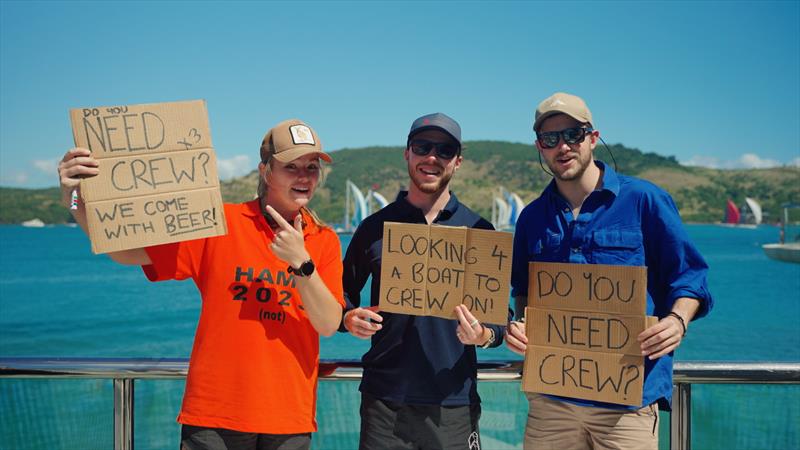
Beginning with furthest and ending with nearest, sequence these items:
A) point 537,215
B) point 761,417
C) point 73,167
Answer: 1. point 761,417
2. point 537,215
3. point 73,167

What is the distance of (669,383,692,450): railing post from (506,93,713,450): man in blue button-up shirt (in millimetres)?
268

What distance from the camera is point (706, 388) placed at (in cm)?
311

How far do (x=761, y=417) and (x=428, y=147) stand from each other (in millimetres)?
2208

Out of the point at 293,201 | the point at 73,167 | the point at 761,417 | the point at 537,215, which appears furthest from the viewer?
the point at 761,417

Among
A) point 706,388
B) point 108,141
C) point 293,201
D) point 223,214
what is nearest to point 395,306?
point 293,201

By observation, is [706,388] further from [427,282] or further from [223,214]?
[223,214]

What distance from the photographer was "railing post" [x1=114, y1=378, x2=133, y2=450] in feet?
10.1

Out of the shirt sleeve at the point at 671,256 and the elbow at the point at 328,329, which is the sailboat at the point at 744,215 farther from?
the elbow at the point at 328,329

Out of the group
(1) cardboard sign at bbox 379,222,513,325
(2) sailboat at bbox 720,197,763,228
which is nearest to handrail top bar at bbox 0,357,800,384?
(1) cardboard sign at bbox 379,222,513,325

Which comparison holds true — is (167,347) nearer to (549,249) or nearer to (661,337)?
(549,249)

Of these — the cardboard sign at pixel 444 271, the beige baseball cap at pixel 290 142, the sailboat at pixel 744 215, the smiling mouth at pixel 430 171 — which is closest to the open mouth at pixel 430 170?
the smiling mouth at pixel 430 171

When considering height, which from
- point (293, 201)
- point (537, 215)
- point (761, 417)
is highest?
point (293, 201)

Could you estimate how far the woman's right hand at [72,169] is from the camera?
2.53 m

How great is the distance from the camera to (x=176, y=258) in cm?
271
